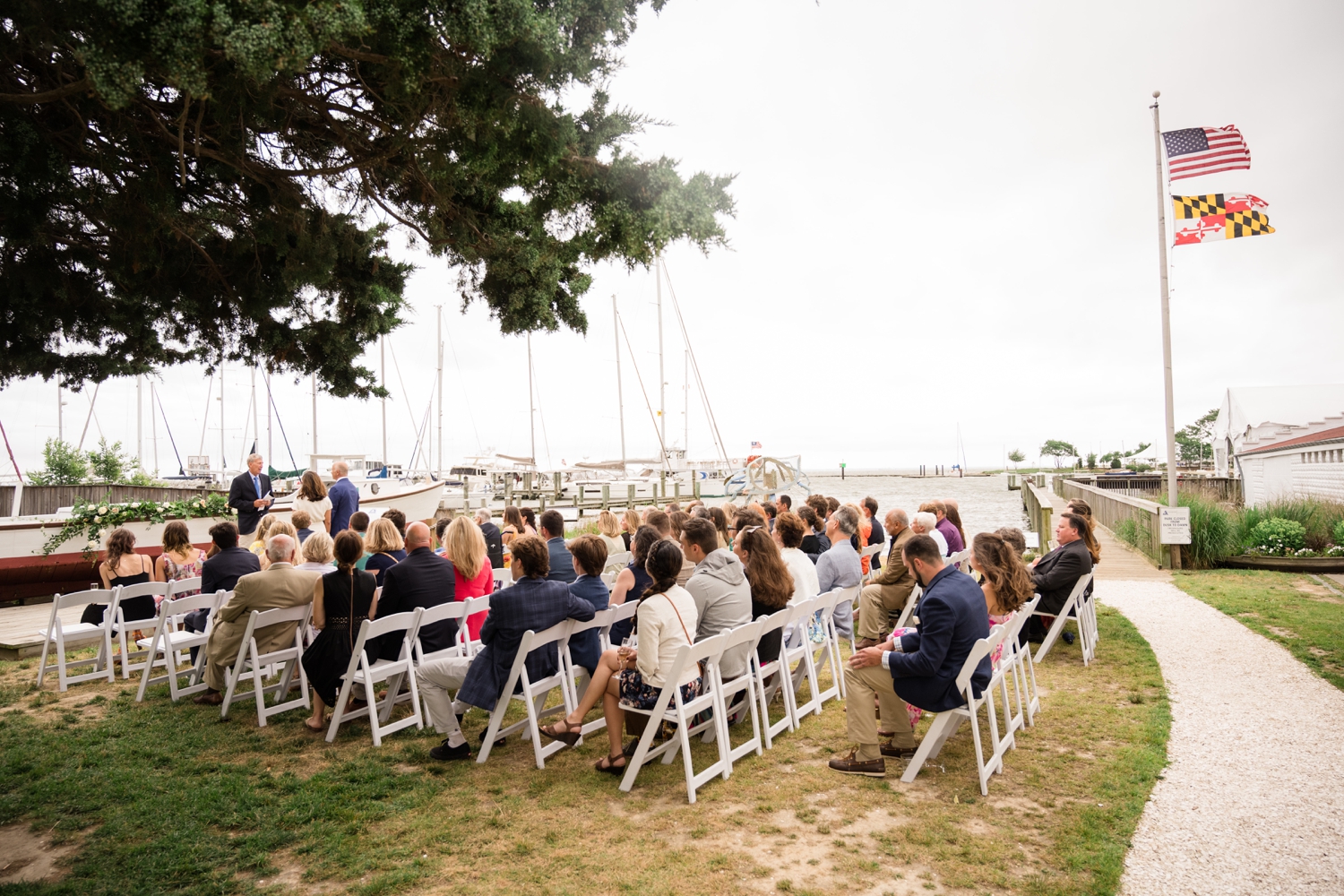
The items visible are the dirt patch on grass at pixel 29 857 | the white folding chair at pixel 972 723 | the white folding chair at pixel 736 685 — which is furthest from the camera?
the white folding chair at pixel 736 685

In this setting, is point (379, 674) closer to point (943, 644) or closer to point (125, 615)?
point (943, 644)

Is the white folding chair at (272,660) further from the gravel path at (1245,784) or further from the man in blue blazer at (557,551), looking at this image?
the gravel path at (1245,784)

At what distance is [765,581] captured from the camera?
17.7 ft

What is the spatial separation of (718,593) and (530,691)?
1317mm

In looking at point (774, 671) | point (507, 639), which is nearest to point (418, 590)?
point (507, 639)

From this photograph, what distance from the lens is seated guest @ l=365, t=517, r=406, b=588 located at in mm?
6234

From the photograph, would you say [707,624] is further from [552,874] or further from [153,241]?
[153,241]

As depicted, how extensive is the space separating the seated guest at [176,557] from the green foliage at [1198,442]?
315 feet

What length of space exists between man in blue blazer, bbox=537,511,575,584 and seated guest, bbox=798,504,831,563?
239 centimetres

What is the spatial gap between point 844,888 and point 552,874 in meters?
1.29

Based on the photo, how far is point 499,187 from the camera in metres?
4.05

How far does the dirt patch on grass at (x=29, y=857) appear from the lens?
11.4ft

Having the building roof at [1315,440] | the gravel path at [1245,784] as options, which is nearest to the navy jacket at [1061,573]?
the gravel path at [1245,784]

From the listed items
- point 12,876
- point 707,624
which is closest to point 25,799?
point 12,876
